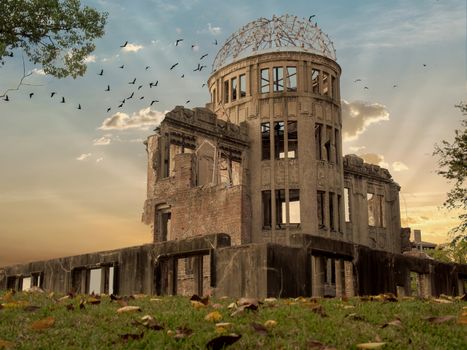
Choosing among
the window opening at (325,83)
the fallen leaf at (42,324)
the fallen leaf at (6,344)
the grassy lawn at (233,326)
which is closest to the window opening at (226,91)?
the window opening at (325,83)

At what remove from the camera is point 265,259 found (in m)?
12.6

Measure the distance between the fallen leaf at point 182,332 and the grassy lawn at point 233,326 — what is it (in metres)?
0.01

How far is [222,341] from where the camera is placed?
5.83 meters

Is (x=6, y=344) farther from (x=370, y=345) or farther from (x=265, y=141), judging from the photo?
(x=265, y=141)

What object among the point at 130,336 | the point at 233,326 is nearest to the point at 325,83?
the point at 233,326

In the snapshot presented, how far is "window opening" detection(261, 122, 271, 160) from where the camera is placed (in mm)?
34688

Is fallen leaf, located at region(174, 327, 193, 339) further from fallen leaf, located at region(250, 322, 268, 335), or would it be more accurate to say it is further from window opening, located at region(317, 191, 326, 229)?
window opening, located at region(317, 191, 326, 229)

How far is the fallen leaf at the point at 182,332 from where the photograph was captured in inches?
241

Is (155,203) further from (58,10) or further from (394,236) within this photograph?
(394,236)

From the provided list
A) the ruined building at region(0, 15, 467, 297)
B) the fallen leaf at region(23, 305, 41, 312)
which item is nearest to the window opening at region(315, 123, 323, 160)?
the ruined building at region(0, 15, 467, 297)

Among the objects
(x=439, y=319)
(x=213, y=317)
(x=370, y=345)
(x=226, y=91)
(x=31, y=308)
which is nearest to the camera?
(x=370, y=345)

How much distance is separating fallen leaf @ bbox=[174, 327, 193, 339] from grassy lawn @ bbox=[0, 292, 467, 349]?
0.01 meters

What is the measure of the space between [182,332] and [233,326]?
64cm

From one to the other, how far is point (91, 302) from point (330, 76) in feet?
93.3
